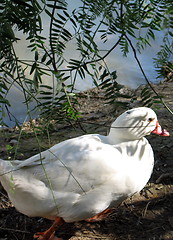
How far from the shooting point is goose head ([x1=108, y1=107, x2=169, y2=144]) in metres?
1.51

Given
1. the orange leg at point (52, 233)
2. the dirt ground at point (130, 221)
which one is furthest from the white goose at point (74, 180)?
the dirt ground at point (130, 221)

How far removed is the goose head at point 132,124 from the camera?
59.4 inches

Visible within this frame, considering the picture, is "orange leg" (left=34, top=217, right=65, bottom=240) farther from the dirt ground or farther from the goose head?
the goose head

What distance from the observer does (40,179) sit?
1413 mm

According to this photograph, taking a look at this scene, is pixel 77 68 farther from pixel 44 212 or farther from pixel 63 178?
pixel 44 212

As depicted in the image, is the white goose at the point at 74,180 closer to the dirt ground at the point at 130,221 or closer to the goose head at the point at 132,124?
the goose head at the point at 132,124

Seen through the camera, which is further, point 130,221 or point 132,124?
point 130,221

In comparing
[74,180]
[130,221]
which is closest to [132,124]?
[74,180]

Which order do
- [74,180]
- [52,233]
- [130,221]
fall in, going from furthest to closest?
[130,221]
[52,233]
[74,180]

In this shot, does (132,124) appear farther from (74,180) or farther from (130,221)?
(130,221)

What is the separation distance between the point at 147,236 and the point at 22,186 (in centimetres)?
70

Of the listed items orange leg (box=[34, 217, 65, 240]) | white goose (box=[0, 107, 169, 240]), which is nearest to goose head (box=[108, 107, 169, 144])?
white goose (box=[0, 107, 169, 240])

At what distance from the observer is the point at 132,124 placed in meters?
1.53

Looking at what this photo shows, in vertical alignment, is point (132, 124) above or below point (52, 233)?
above
